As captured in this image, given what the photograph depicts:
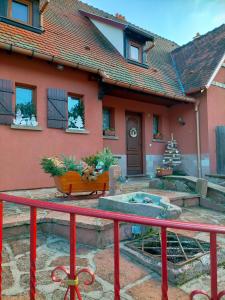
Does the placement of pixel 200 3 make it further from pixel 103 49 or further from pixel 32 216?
pixel 32 216

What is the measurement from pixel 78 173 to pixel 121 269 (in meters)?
2.74

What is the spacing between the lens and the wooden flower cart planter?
5.39 metres

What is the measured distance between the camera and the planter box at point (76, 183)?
539 cm

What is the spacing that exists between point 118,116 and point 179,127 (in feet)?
10.3

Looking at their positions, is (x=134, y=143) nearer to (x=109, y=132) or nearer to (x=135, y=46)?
(x=109, y=132)

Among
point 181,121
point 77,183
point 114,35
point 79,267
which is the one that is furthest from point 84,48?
point 79,267

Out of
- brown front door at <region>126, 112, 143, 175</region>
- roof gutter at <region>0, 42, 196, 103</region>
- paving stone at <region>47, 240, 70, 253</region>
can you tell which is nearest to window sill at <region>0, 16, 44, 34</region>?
roof gutter at <region>0, 42, 196, 103</region>

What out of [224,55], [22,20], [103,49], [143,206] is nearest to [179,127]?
[224,55]

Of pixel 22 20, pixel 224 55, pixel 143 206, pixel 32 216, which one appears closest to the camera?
pixel 32 216

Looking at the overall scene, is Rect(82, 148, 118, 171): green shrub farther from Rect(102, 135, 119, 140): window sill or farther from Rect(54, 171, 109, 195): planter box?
Rect(102, 135, 119, 140): window sill

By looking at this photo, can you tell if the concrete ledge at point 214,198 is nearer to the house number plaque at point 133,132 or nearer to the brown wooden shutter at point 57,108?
the brown wooden shutter at point 57,108

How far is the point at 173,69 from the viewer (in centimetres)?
1345

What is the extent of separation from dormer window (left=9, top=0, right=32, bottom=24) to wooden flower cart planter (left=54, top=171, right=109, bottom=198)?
548 centimetres

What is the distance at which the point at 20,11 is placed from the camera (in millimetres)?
8078
